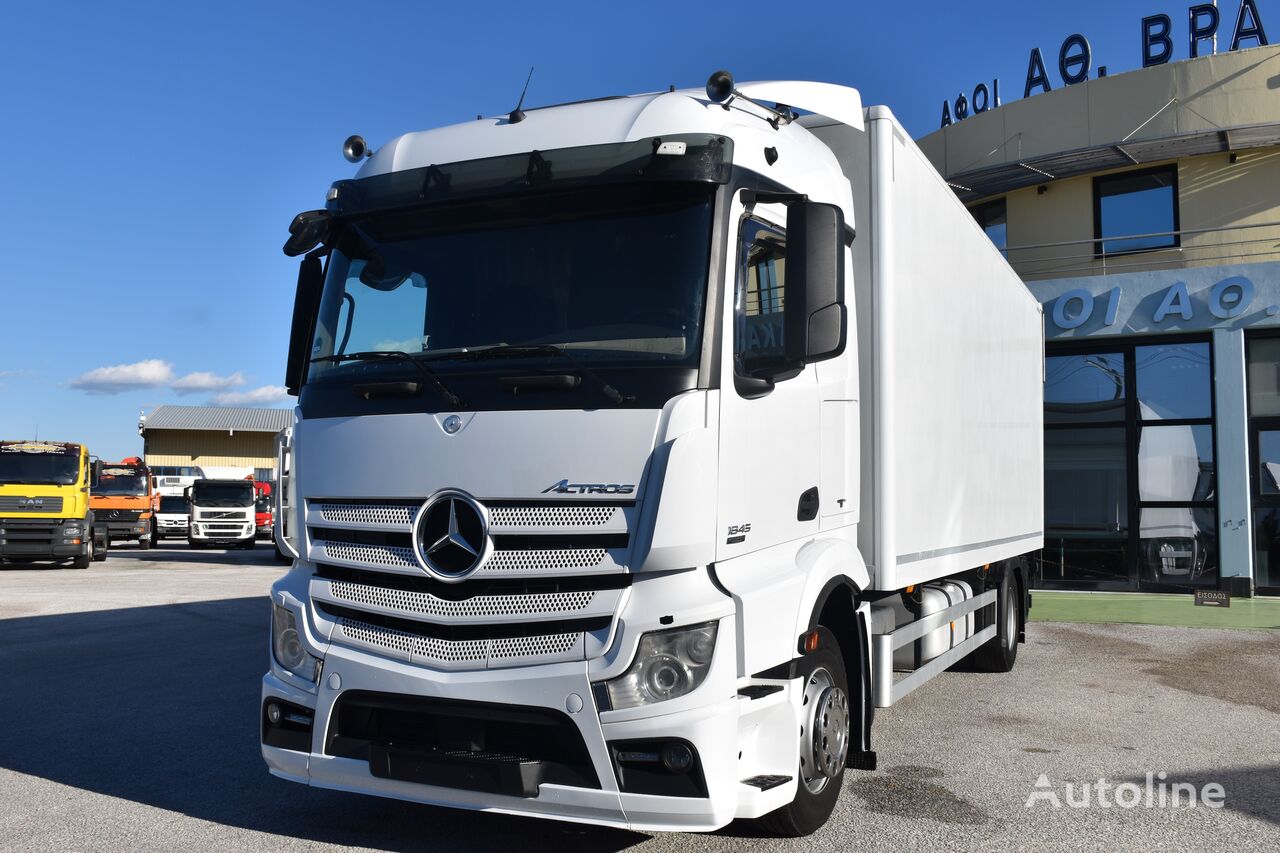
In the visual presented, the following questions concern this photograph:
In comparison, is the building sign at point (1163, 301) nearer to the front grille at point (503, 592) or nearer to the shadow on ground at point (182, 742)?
the shadow on ground at point (182, 742)

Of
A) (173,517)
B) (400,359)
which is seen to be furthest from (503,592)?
(173,517)

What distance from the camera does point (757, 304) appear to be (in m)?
4.48

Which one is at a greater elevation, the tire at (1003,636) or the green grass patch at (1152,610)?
the tire at (1003,636)

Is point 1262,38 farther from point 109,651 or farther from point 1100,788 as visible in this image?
point 109,651

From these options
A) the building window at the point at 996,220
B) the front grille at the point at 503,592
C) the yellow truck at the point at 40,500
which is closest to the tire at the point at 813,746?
the front grille at the point at 503,592

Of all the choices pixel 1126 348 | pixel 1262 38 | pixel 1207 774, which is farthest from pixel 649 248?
pixel 1262 38

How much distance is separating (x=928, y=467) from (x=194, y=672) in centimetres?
648

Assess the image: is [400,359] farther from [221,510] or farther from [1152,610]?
[221,510]

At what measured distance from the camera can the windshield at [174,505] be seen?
36094mm

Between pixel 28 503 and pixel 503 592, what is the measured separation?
21.4m

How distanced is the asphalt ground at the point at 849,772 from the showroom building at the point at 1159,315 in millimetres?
6868

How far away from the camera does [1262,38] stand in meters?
18.4

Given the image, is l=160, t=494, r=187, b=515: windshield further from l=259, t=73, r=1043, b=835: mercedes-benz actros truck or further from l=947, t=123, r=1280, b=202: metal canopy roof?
l=259, t=73, r=1043, b=835: mercedes-benz actros truck

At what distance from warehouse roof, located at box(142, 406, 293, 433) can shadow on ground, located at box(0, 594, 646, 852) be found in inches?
2109
